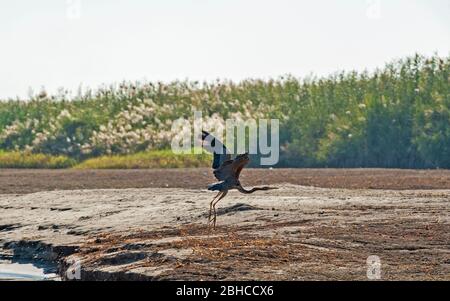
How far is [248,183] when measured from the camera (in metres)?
23.8

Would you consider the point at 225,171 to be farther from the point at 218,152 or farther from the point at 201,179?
the point at 201,179

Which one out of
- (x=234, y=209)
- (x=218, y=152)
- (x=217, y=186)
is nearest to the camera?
(x=218, y=152)

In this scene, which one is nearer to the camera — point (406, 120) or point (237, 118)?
point (406, 120)

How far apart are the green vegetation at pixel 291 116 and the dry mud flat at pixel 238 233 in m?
8.30

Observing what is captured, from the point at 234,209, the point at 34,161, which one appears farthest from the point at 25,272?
the point at 34,161

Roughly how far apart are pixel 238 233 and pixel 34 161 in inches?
726

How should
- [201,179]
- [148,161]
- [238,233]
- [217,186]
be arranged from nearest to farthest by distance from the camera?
[217,186] → [238,233] → [201,179] → [148,161]

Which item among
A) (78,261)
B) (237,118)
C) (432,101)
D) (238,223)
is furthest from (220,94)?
(78,261)

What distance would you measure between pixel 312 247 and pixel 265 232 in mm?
1538

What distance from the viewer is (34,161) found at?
3288 cm

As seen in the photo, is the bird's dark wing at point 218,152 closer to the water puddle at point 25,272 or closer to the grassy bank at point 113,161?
the water puddle at point 25,272

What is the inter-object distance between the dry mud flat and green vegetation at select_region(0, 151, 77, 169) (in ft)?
35.5

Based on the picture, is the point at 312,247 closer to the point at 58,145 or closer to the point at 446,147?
the point at 446,147
